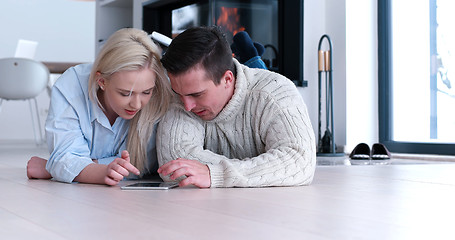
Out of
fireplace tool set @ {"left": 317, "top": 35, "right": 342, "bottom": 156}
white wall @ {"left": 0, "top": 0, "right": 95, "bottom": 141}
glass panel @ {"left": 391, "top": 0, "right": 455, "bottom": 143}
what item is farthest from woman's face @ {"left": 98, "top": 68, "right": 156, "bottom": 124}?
white wall @ {"left": 0, "top": 0, "right": 95, "bottom": 141}

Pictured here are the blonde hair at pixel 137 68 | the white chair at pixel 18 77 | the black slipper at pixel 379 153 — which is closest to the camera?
the blonde hair at pixel 137 68

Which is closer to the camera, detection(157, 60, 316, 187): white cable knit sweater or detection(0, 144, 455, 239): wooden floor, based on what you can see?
detection(0, 144, 455, 239): wooden floor

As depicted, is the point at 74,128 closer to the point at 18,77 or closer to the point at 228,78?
the point at 228,78

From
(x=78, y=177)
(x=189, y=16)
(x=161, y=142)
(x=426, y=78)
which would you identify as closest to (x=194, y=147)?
(x=161, y=142)

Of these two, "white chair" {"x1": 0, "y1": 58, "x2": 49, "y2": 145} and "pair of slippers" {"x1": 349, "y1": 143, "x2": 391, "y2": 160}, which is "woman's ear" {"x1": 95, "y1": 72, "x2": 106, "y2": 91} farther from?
"white chair" {"x1": 0, "y1": 58, "x2": 49, "y2": 145}

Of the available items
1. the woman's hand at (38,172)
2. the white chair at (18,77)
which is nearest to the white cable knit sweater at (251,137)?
the woman's hand at (38,172)

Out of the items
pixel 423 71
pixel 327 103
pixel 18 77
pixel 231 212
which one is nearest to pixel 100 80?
pixel 231 212

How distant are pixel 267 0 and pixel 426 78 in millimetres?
1058

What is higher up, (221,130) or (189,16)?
(189,16)

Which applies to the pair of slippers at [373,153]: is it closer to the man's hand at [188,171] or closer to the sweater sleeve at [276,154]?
the sweater sleeve at [276,154]

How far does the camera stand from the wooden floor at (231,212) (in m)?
0.96

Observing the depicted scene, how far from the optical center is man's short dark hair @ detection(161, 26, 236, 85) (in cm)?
158

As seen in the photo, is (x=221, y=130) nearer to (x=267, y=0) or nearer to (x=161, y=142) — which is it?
(x=161, y=142)

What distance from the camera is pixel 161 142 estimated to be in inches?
68.9
